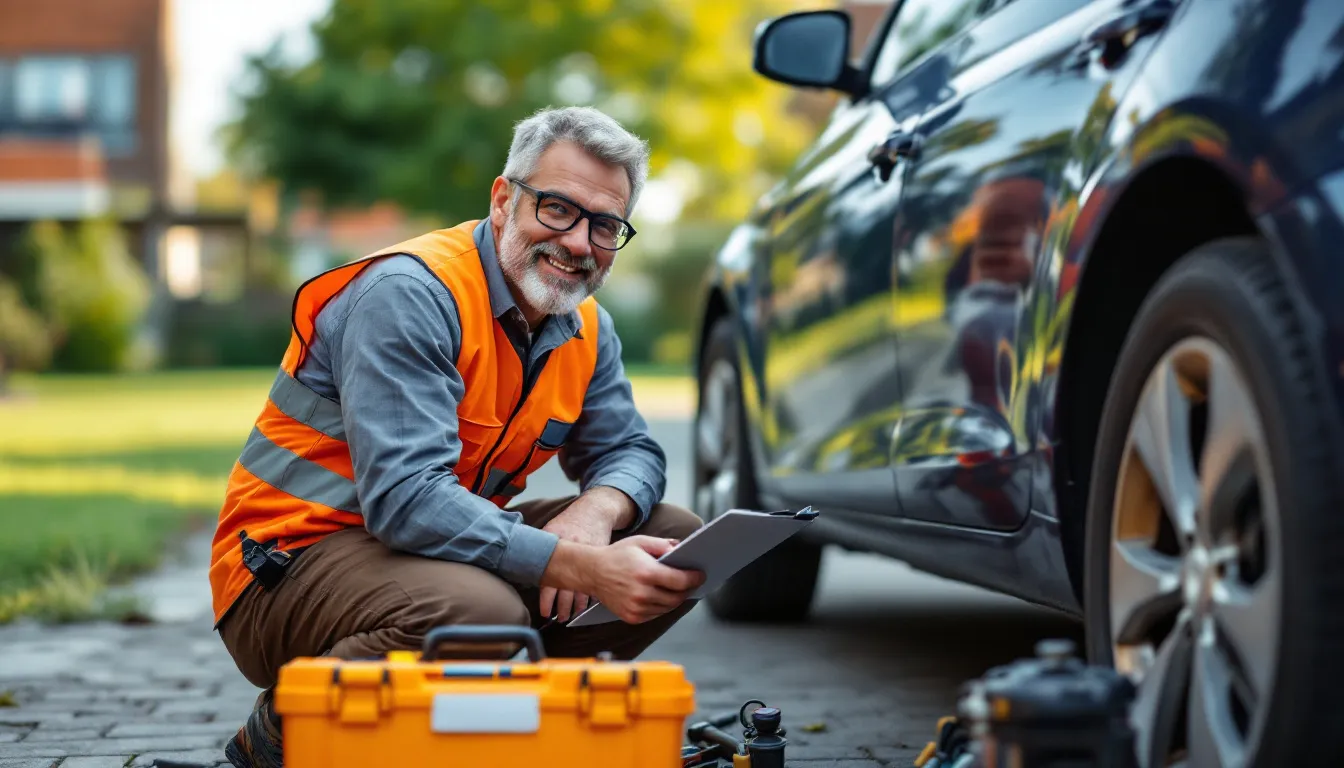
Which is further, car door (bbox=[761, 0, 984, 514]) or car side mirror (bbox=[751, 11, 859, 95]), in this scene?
car side mirror (bbox=[751, 11, 859, 95])

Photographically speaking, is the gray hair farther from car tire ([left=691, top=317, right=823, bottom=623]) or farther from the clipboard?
car tire ([left=691, top=317, right=823, bottom=623])

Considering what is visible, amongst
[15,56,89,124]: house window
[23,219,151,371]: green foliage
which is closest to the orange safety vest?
[23,219,151,371]: green foliage

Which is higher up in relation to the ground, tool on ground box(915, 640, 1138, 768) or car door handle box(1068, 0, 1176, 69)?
car door handle box(1068, 0, 1176, 69)

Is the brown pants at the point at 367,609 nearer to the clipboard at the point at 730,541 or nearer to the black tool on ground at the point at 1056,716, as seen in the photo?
the clipboard at the point at 730,541

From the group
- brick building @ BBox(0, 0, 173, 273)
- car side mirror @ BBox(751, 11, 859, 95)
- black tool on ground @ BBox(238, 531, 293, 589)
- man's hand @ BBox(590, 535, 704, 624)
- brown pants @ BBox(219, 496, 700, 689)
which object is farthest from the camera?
brick building @ BBox(0, 0, 173, 273)

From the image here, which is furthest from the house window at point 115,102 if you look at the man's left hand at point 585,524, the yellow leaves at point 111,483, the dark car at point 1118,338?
the man's left hand at point 585,524

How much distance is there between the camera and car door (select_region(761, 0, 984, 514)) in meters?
3.55

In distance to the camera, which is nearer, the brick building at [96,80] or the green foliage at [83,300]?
the green foliage at [83,300]

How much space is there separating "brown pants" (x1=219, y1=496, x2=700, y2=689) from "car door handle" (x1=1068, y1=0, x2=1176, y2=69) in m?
1.26

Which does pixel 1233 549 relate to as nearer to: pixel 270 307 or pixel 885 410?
pixel 885 410

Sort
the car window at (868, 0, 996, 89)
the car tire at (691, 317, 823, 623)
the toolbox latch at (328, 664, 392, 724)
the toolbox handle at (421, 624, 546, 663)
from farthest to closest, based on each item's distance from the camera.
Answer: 1. the car tire at (691, 317, 823, 623)
2. the car window at (868, 0, 996, 89)
3. the toolbox handle at (421, 624, 546, 663)
4. the toolbox latch at (328, 664, 392, 724)

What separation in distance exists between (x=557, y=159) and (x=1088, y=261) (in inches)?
43.3

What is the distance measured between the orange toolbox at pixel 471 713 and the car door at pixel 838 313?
1.29m

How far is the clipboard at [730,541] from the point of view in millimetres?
2611
